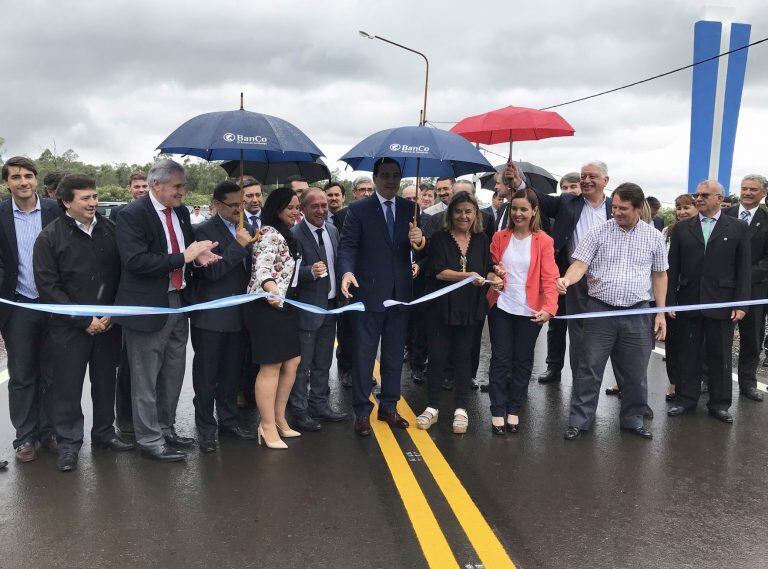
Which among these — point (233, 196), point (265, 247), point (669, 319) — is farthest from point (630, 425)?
point (233, 196)

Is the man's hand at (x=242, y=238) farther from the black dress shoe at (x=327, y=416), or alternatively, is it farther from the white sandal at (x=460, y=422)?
the white sandal at (x=460, y=422)

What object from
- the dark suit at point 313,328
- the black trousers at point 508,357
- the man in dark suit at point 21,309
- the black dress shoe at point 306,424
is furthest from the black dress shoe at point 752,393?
the man in dark suit at point 21,309

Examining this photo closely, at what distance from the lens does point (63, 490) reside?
14.3 ft

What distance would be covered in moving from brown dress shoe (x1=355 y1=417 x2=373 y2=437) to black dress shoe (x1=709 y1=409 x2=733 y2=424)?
328 cm

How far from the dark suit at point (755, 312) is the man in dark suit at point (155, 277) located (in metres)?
5.67

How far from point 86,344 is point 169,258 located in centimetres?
95

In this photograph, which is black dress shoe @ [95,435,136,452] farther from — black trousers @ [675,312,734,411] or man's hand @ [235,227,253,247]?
black trousers @ [675,312,734,411]

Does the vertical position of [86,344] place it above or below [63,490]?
above

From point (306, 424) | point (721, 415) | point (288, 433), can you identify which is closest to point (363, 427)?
point (306, 424)

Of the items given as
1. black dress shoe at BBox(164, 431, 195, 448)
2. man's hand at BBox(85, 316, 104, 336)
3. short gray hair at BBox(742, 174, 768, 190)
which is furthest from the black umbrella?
man's hand at BBox(85, 316, 104, 336)

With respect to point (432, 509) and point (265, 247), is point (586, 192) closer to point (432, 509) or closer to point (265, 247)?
point (265, 247)

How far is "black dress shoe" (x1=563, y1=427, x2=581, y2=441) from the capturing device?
5525mm

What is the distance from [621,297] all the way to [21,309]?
15.6 ft

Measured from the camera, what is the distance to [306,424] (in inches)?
224
